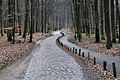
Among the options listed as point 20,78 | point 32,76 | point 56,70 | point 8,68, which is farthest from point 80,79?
point 8,68

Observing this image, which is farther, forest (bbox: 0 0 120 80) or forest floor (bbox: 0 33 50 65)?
forest (bbox: 0 0 120 80)

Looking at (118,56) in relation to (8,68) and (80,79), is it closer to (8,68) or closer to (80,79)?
(80,79)

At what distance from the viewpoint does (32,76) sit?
312 inches

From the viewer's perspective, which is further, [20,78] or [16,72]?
[16,72]

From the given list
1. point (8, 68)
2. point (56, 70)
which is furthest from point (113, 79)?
point (8, 68)

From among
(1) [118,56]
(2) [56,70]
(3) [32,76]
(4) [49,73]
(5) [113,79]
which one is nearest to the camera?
(5) [113,79]

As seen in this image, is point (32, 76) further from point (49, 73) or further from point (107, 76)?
point (107, 76)

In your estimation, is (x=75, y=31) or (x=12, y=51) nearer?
(x=12, y=51)

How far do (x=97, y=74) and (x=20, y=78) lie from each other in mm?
4284

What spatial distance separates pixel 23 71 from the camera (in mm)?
→ 8906

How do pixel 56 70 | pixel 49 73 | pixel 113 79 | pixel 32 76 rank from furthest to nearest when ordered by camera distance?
pixel 56 70
pixel 49 73
pixel 32 76
pixel 113 79

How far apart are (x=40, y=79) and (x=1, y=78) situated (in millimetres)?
2111

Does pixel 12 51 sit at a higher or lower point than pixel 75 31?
lower

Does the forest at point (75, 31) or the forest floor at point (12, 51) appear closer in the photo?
the forest floor at point (12, 51)
